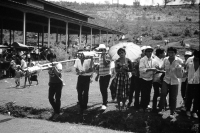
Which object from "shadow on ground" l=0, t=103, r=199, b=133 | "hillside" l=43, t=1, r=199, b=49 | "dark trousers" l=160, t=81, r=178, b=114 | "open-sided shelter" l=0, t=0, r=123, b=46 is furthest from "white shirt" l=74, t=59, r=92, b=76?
"hillside" l=43, t=1, r=199, b=49

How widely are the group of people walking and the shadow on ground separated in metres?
0.18

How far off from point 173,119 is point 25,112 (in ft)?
14.8

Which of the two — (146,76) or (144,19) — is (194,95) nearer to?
(146,76)

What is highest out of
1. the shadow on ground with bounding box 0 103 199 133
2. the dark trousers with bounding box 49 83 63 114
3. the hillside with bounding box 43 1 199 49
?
the hillside with bounding box 43 1 199 49

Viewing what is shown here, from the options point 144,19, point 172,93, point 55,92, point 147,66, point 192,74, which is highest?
point 144,19

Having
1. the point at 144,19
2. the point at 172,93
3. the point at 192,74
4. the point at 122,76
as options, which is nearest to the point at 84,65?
the point at 122,76

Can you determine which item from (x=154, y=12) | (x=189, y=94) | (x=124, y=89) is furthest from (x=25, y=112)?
(x=154, y=12)

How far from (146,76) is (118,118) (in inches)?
56.0

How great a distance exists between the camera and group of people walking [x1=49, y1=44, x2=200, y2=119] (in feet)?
16.3

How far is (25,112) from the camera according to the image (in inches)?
251

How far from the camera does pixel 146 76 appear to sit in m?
5.43

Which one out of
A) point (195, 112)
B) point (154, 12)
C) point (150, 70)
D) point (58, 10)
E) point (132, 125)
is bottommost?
point (132, 125)

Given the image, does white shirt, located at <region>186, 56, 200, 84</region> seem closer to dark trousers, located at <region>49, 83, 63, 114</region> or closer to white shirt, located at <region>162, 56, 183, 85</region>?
white shirt, located at <region>162, 56, 183, 85</region>

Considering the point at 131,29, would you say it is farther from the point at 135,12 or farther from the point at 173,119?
the point at 173,119
